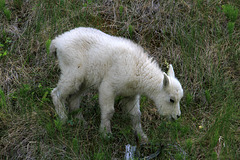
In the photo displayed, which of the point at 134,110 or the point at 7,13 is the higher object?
the point at 7,13

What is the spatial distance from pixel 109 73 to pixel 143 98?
1179 millimetres

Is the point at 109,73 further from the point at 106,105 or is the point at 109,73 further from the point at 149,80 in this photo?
the point at 149,80

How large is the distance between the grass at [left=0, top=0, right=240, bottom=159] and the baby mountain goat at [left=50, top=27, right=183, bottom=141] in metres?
0.43

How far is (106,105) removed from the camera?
5.25m

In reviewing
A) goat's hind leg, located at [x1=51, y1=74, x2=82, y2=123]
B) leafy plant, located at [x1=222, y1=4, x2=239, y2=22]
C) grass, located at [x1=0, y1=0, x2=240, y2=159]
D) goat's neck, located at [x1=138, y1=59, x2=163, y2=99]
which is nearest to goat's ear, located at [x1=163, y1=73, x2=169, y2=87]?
goat's neck, located at [x1=138, y1=59, x2=163, y2=99]

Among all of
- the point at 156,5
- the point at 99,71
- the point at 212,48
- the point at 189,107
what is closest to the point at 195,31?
the point at 212,48

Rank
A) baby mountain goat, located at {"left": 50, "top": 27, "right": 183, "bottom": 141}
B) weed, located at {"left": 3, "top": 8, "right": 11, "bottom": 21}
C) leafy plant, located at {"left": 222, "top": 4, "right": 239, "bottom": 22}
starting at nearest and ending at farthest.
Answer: baby mountain goat, located at {"left": 50, "top": 27, "right": 183, "bottom": 141}, leafy plant, located at {"left": 222, "top": 4, "right": 239, "bottom": 22}, weed, located at {"left": 3, "top": 8, "right": 11, "bottom": 21}

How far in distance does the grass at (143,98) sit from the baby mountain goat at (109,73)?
43 centimetres

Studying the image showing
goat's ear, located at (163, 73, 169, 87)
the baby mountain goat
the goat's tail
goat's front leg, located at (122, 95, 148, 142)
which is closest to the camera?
goat's ear, located at (163, 73, 169, 87)

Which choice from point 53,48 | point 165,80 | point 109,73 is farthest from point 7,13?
point 165,80

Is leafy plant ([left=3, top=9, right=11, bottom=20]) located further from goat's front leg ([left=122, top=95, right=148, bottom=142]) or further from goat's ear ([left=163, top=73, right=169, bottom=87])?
goat's ear ([left=163, top=73, right=169, bottom=87])

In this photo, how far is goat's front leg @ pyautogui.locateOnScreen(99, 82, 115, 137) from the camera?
17.0ft

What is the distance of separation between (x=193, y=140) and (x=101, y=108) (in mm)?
1529

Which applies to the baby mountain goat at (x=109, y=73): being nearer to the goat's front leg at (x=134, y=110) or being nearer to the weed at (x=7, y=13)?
the goat's front leg at (x=134, y=110)
